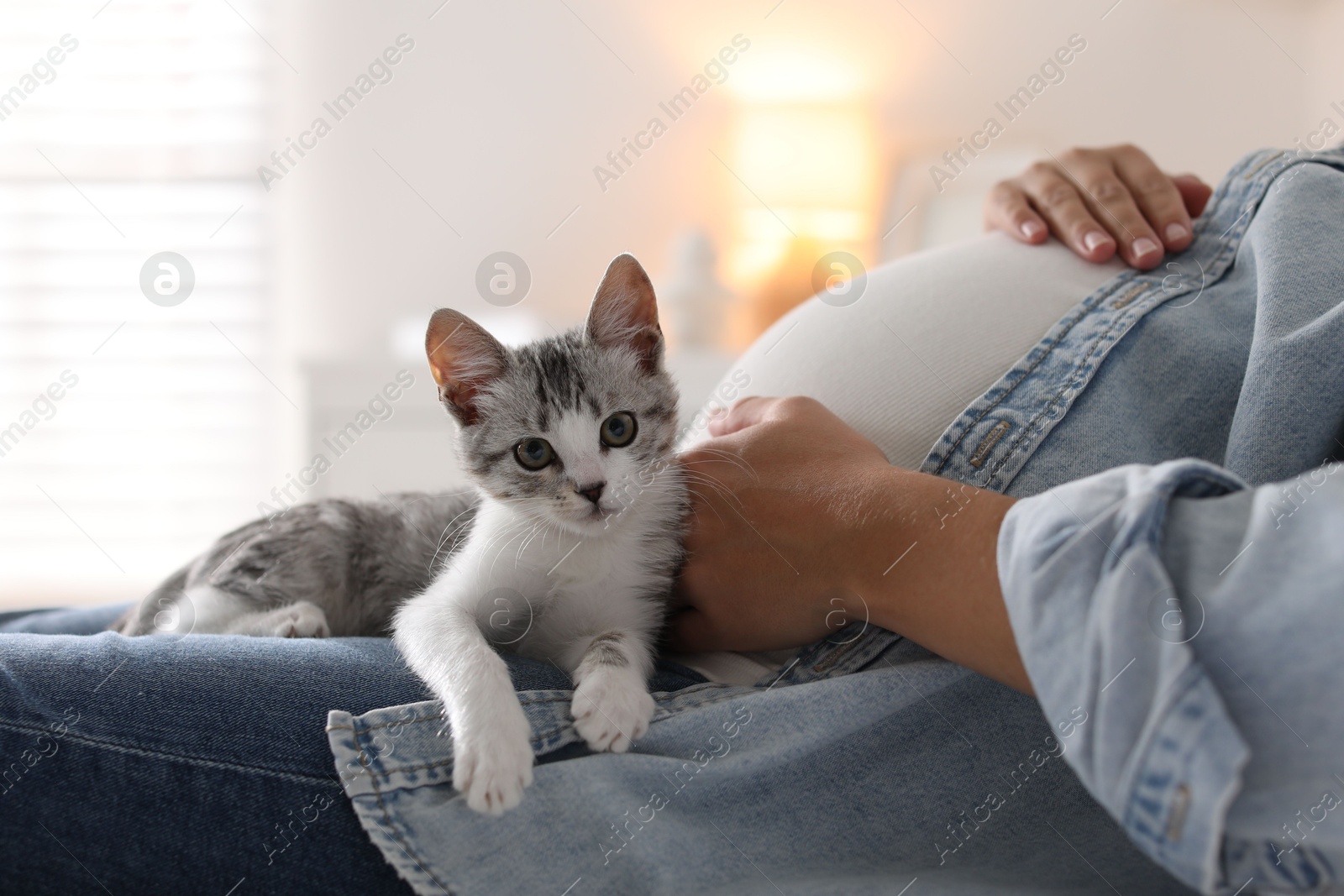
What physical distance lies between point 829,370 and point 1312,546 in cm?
76

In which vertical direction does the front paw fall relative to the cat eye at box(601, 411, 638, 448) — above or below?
below

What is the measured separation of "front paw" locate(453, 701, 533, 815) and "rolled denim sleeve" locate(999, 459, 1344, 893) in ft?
1.51

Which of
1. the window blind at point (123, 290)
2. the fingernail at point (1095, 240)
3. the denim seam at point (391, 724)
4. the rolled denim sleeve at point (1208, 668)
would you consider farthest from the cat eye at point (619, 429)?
the window blind at point (123, 290)

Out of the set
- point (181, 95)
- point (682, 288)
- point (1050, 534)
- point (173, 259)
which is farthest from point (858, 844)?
point (181, 95)

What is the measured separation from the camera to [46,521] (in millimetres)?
3574

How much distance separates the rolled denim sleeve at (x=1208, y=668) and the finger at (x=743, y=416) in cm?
61

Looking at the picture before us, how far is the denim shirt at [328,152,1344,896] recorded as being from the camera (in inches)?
23.2

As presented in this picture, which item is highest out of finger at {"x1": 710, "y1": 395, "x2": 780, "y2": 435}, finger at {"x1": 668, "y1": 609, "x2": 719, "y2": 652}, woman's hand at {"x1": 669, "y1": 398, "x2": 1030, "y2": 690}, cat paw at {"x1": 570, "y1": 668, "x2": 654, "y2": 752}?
finger at {"x1": 710, "y1": 395, "x2": 780, "y2": 435}

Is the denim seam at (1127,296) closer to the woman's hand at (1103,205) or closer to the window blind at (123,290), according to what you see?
the woman's hand at (1103,205)

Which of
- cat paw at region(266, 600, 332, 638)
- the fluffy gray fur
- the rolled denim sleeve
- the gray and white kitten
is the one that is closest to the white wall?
the fluffy gray fur

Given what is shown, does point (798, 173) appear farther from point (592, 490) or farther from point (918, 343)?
point (592, 490)

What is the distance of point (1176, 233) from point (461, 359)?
111 cm

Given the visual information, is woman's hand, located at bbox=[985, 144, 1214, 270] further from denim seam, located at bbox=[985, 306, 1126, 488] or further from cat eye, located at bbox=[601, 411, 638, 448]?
cat eye, located at bbox=[601, 411, 638, 448]

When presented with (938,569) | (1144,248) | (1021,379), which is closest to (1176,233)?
(1144,248)
